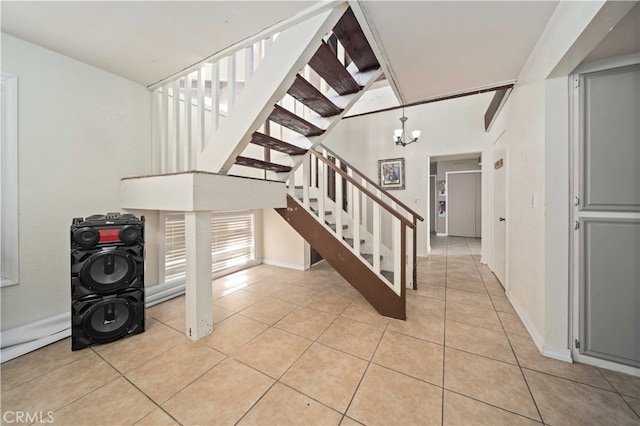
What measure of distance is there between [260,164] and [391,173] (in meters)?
3.26

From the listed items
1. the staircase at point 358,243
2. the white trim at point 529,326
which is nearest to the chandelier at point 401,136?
the staircase at point 358,243

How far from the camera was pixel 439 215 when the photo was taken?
7.38 metres

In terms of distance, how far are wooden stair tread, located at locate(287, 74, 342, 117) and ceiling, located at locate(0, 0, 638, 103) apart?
1.37ft

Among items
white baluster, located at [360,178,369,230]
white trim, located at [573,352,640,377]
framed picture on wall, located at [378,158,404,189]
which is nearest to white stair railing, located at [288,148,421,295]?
white baluster, located at [360,178,369,230]

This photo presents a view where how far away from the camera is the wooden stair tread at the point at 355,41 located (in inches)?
62.6

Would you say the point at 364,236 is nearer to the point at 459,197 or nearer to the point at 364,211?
the point at 364,211

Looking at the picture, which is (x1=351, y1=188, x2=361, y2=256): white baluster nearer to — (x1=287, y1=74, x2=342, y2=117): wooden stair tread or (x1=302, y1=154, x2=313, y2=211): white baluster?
(x1=302, y1=154, x2=313, y2=211): white baluster

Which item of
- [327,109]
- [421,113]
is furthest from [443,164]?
[327,109]

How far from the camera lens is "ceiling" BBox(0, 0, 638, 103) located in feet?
4.65

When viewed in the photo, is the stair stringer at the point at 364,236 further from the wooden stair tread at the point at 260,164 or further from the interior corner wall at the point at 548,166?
the interior corner wall at the point at 548,166

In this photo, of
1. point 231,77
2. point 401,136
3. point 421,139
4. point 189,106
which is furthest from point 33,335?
point 421,139

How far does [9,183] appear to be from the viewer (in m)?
1.74

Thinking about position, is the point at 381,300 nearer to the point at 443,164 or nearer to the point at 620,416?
the point at 620,416

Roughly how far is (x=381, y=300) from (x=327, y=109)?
6.35ft
